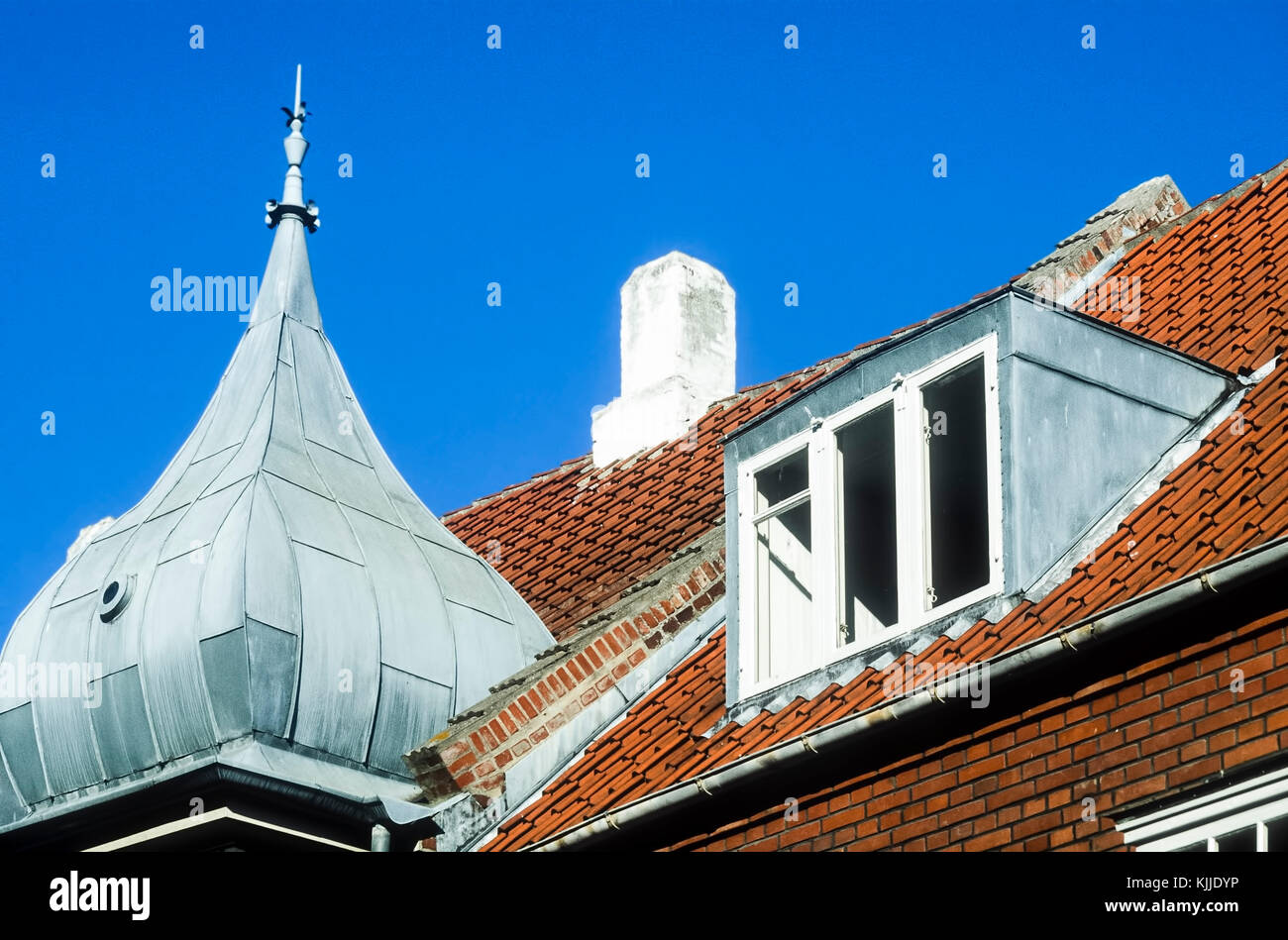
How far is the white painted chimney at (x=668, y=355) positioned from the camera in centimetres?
1638

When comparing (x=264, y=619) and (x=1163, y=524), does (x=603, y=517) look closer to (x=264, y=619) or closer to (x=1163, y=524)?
(x=264, y=619)

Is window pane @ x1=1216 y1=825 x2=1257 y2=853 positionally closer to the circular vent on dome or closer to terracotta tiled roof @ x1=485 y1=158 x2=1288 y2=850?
terracotta tiled roof @ x1=485 y1=158 x2=1288 y2=850

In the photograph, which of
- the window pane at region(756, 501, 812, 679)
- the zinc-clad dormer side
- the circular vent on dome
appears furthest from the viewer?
the circular vent on dome

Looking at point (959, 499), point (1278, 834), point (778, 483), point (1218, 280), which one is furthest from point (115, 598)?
point (1278, 834)

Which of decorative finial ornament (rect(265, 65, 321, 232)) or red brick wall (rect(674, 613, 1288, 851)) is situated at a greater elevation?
decorative finial ornament (rect(265, 65, 321, 232))

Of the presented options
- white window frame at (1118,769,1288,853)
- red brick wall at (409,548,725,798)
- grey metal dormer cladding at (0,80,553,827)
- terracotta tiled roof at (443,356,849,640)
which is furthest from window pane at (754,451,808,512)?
white window frame at (1118,769,1288,853)

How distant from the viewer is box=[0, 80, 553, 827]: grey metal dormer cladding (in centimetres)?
1095

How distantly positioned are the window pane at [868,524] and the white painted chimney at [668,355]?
5602 mm

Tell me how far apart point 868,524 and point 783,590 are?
1.75 feet

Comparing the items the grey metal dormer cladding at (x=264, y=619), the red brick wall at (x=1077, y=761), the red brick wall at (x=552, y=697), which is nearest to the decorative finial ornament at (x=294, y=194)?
the grey metal dormer cladding at (x=264, y=619)

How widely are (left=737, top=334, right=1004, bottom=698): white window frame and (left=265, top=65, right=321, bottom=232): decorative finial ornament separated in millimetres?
4733

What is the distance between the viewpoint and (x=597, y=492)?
15680 millimetres
